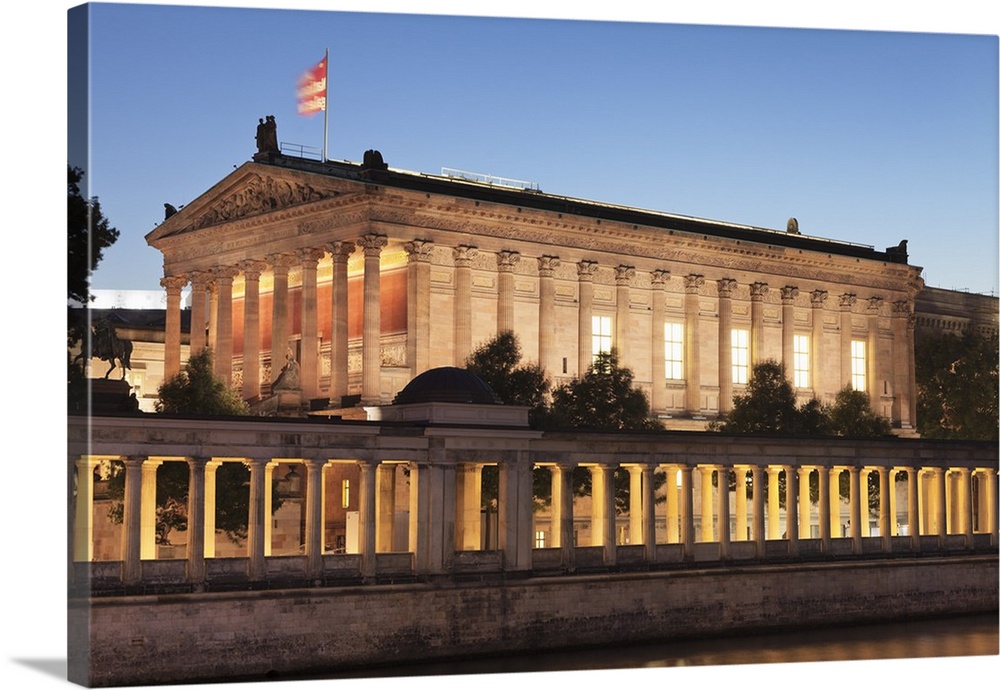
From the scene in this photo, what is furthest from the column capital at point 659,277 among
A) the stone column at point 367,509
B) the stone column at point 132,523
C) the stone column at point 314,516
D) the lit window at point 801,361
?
the stone column at point 132,523

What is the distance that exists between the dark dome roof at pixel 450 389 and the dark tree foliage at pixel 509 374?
15.4 meters

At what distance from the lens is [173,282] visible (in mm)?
84500

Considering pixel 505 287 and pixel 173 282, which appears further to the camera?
pixel 173 282

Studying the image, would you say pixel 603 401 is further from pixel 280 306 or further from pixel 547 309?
pixel 280 306

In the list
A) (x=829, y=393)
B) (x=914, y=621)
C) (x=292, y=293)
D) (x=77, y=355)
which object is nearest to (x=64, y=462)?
(x=77, y=355)

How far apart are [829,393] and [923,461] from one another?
2577 centimetres

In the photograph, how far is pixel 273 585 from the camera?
1934 inches

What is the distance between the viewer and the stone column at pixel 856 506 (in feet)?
215

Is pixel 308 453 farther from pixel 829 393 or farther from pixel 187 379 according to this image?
pixel 829 393

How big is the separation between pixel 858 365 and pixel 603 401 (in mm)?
26676

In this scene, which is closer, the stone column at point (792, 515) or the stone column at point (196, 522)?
the stone column at point (196, 522)

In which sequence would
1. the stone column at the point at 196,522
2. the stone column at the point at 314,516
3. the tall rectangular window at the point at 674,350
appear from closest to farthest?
the stone column at the point at 196,522 → the stone column at the point at 314,516 → the tall rectangular window at the point at 674,350

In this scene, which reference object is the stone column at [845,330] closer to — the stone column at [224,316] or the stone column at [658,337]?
the stone column at [658,337]

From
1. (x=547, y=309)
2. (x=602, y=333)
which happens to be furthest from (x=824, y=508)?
(x=602, y=333)
